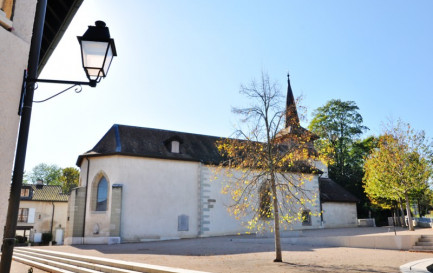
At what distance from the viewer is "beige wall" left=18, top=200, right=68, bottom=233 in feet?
135

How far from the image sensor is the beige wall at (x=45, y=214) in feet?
135

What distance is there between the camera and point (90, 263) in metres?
12.1

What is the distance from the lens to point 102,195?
24.8 m

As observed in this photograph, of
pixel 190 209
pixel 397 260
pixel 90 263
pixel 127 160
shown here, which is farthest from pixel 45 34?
pixel 190 209

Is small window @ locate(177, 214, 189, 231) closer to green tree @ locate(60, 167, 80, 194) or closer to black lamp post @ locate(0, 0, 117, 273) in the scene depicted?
black lamp post @ locate(0, 0, 117, 273)

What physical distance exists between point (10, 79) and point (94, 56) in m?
1.03

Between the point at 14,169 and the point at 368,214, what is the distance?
134 ft

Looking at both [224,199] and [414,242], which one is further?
[224,199]

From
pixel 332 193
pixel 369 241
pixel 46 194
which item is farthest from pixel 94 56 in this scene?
pixel 46 194

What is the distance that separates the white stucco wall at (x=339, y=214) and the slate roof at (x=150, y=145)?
8.99 m

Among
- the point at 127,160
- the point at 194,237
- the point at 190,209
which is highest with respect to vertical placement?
the point at 127,160

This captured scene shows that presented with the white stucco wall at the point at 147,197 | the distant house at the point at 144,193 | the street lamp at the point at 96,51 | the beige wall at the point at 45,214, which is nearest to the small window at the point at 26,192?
the beige wall at the point at 45,214

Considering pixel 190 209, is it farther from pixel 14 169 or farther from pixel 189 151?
pixel 14 169

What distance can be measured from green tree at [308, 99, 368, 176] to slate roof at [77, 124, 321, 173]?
19610 millimetres
